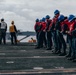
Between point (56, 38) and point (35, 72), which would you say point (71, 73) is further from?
point (56, 38)

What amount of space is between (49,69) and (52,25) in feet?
17.2

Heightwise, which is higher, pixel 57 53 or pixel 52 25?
pixel 52 25

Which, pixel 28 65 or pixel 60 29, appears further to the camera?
pixel 60 29

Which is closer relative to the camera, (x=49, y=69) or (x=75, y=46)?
(x=49, y=69)

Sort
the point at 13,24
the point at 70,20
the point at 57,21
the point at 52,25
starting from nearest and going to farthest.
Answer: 1. the point at 70,20
2. the point at 57,21
3. the point at 52,25
4. the point at 13,24

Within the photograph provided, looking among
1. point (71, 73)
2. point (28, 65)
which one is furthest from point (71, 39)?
point (71, 73)

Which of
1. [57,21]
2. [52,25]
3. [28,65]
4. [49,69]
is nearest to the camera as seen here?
[49,69]

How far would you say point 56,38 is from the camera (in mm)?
17156

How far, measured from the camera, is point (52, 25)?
17078mm

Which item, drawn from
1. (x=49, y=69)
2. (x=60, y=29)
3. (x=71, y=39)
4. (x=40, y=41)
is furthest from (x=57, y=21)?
(x=40, y=41)

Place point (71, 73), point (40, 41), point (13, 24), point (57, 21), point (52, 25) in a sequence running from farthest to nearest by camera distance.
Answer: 1. point (13, 24)
2. point (40, 41)
3. point (52, 25)
4. point (57, 21)
5. point (71, 73)

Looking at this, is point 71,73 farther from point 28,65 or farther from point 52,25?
point 52,25

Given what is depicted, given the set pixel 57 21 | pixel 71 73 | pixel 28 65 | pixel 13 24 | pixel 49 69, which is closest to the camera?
pixel 71 73

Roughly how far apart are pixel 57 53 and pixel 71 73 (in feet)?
20.0
